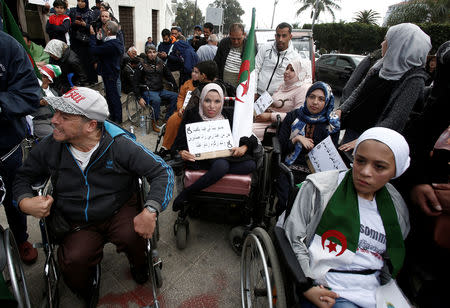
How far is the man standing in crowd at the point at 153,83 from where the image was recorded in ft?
18.1

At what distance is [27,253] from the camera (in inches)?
91.7

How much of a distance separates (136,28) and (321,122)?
45.8 feet

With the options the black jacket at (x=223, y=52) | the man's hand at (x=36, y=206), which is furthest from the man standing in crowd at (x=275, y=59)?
the man's hand at (x=36, y=206)

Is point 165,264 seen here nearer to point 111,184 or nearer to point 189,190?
point 189,190

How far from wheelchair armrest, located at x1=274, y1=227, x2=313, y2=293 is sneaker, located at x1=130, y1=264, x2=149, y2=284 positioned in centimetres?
125

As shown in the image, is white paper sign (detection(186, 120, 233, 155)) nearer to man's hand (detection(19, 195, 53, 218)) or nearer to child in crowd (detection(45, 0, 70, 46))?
man's hand (detection(19, 195, 53, 218))

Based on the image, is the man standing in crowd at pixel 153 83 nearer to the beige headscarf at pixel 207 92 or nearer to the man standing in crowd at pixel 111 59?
the man standing in crowd at pixel 111 59

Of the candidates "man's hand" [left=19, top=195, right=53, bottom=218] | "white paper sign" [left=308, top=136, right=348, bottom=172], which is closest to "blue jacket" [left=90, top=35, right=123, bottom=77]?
"man's hand" [left=19, top=195, right=53, bottom=218]

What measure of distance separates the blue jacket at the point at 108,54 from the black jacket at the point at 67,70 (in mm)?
377

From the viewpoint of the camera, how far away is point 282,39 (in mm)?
3734

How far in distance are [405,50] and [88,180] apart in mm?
2894

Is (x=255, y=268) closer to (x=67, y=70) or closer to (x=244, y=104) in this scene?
(x=244, y=104)

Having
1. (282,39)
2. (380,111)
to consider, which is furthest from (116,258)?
(282,39)

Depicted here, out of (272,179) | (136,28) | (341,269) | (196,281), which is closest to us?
(341,269)
